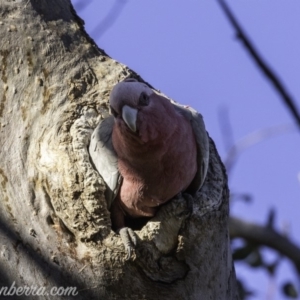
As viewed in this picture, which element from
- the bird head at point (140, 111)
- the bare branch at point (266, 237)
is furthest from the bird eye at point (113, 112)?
the bare branch at point (266, 237)

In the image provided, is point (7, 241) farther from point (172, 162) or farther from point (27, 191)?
point (172, 162)

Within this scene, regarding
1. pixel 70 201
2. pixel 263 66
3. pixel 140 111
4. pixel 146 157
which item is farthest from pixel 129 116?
pixel 263 66

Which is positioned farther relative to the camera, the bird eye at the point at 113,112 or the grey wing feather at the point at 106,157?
the grey wing feather at the point at 106,157

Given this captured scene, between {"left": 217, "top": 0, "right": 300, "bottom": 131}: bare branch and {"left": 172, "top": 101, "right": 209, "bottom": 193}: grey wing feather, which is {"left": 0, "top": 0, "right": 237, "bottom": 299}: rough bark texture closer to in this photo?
{"left": 172, "top": 101, "right": 209, "bottom": 193}: grey wing feather

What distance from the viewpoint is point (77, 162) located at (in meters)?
3.41

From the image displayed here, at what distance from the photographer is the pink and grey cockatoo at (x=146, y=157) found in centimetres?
344

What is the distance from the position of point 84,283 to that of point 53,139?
767mm

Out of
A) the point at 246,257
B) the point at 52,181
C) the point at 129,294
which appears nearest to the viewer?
the point at 129,294

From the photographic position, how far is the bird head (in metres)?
3.32

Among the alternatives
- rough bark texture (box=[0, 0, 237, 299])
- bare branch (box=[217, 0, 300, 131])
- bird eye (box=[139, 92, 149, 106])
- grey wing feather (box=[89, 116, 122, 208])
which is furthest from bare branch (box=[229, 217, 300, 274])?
bare branch (box=[217, 0, 300, 131])

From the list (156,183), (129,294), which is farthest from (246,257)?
(129,294)

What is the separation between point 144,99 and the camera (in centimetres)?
344

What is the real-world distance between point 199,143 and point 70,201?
80 cm

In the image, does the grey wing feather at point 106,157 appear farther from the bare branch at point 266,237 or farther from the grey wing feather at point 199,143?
the bare branch at point 266,237
